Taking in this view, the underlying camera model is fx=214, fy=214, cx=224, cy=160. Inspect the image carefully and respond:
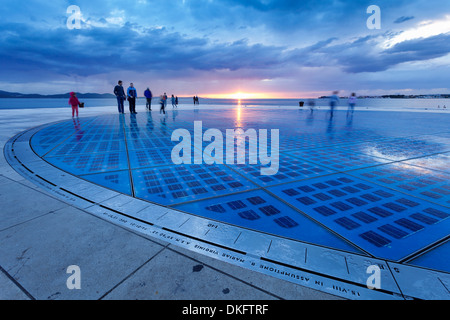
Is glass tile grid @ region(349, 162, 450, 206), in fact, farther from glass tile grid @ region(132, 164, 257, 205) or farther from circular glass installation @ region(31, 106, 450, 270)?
glass tile grid @ region(132, 164, 257, 205)

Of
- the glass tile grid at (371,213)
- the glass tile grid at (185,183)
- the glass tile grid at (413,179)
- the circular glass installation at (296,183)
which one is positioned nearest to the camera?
the glass tile grid at (371,213)

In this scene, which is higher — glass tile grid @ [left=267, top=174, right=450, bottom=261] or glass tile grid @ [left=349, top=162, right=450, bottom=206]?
glass tile grid @ [left=349, top=162, right=450, bottom=206]

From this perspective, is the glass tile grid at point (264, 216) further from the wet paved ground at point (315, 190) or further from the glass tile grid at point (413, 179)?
the glass tile grid at point (413, 179)

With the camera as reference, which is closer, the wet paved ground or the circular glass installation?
the wet paved ground

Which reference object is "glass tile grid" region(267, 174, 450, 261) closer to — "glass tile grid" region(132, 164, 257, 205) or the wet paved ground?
the wet paved ground

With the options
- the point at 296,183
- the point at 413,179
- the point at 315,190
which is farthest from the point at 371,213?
the point at 413,179

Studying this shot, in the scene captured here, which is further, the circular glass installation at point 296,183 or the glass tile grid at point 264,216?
the circular glass installation at point 296,183

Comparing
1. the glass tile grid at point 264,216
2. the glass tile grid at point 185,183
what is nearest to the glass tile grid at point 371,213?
the glass tile grid at point 264,216

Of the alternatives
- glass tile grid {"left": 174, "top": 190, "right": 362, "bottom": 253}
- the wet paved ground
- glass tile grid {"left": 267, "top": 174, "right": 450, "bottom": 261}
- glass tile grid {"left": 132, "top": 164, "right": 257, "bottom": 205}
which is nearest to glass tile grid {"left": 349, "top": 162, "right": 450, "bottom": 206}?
the wet paved ground

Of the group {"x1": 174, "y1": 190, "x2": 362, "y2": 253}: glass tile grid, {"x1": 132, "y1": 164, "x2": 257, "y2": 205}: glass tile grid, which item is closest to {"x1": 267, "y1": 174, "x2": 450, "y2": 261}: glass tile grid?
{"x1": 174, "y1": 190, "x2": 362, "y2": 253}: glass tile grid

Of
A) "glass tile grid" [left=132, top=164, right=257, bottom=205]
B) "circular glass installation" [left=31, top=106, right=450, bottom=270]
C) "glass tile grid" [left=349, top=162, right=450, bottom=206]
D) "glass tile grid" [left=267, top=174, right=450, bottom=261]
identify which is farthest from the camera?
"glass tile grid" [left=349, top=162, right=450, bottom=206]

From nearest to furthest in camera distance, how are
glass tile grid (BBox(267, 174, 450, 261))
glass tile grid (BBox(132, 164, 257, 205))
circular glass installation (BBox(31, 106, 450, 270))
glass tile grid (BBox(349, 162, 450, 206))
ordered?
glass tile grid (BBox(267, 174, 450, 261)) → circular glass installation (BBox(31, 106, 450, 270)) → glass tile grid (BBox(132, 164, 257, 205)) → glass tile grid (BBox(349, 162, 450, 206))
